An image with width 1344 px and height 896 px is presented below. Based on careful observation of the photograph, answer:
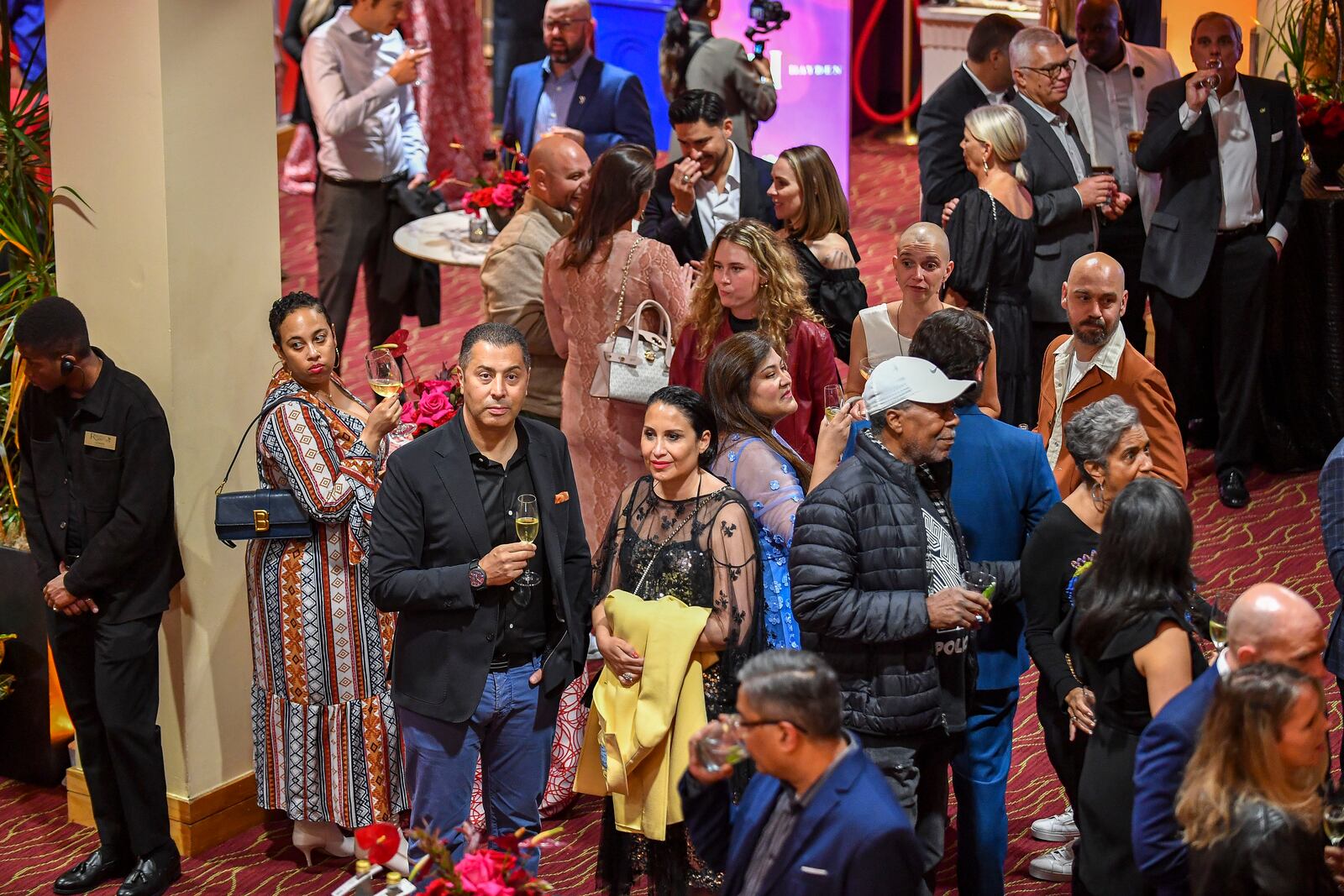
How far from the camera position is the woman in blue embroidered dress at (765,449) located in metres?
4.14

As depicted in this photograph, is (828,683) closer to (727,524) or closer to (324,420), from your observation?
(727,524)

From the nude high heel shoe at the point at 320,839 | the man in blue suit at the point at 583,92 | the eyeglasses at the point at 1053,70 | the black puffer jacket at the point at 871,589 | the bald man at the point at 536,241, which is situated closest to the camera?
the black puffer jacket at the point at 871,589

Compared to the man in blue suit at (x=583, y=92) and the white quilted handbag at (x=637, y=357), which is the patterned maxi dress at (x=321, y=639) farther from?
the man in blue suit at (x=583, y=92)

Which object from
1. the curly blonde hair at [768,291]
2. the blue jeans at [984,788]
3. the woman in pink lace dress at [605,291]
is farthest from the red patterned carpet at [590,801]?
the curly blonde hair at [768,291]

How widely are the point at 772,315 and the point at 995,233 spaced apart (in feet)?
4.17

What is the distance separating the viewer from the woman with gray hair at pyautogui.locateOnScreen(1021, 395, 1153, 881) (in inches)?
148

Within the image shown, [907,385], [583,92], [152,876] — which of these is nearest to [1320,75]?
[583,92]

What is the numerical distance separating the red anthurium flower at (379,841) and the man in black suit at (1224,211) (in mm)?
4989

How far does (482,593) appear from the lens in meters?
3.92

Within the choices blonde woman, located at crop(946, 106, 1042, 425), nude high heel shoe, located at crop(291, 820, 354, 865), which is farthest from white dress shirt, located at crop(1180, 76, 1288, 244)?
nude high heel shoe, located at crop(291, 820, 354, 865)

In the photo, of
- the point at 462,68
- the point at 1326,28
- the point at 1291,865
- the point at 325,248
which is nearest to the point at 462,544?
the point at 1291,865

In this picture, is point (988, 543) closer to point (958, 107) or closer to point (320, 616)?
point (320, 616)

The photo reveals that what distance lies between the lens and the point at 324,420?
4.48 metres

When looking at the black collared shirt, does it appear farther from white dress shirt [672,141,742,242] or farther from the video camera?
the video camera
